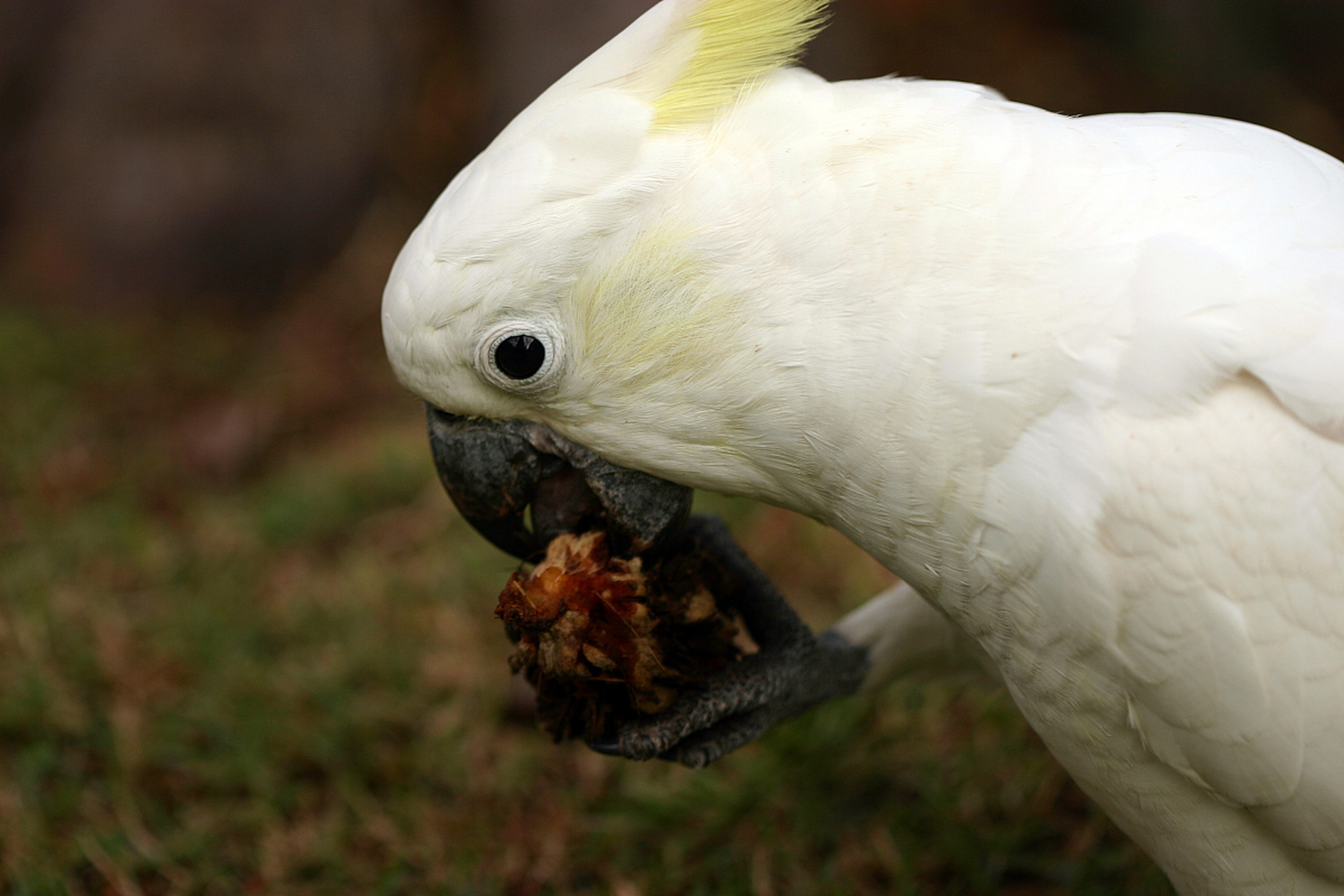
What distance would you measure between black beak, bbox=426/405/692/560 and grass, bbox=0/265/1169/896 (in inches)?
37.1

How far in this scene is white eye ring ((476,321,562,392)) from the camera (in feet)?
4.69

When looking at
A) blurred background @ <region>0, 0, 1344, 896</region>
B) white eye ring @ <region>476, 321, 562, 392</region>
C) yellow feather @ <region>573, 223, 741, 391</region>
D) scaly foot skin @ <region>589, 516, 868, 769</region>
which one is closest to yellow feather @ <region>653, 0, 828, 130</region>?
yellow feather @ <region>573, 223, 741, 391</region>

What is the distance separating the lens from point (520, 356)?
4.72 ft

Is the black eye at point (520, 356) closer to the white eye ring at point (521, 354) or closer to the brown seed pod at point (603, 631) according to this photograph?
the white eye ring at point (521, 354)

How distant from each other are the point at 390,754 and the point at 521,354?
1444mm

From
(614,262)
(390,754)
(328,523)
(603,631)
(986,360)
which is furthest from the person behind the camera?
(328,523)

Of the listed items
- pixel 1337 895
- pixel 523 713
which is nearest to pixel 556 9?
pixel 523 713

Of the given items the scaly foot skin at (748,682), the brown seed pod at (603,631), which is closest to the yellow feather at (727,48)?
the brown seed pod at (603,631)

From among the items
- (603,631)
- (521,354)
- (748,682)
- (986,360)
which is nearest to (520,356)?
(521,354)

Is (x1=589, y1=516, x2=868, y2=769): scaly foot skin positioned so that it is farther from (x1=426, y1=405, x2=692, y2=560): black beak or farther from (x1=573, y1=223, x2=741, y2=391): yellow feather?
(x1=573, y1=223, x2=741, y2=391): yellow feather

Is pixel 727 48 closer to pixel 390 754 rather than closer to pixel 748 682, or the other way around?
pixel 748 682

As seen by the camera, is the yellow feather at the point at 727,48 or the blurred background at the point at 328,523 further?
the blurred background at the point at 328,523

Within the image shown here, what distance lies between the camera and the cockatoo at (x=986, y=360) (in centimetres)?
125

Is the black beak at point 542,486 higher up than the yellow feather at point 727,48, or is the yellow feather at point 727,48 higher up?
the yellow feather at point 727,48
